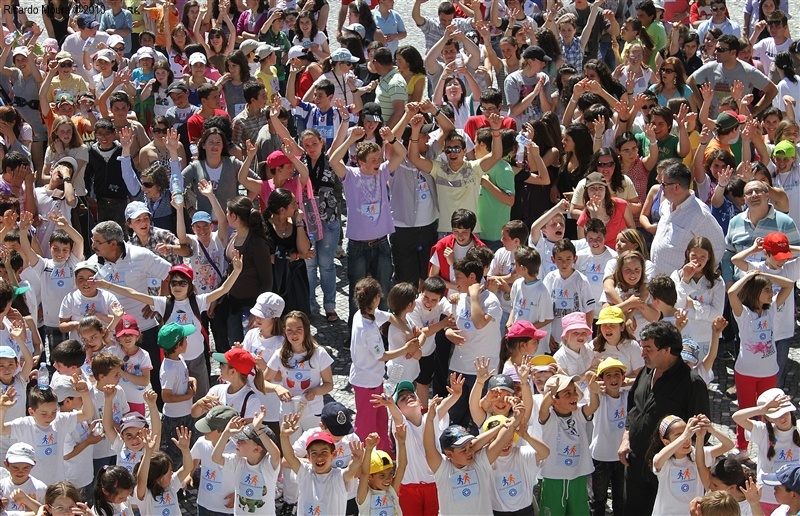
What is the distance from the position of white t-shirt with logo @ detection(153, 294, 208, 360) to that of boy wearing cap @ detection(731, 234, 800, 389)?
4.27m

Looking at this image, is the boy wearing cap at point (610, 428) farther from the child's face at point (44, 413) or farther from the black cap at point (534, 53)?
the black cap at point (534, 53)

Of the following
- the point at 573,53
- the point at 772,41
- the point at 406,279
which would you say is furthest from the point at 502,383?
the point at 772,41

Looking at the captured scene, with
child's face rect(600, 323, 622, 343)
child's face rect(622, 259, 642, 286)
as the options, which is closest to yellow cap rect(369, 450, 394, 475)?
child's face rect(600, 323, 622, 343)

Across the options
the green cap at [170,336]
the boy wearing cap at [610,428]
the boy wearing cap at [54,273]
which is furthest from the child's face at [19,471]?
the boy wearing cap at [610,428]

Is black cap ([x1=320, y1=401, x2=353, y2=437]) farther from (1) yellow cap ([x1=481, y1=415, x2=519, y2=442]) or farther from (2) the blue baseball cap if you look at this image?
(2) the blue baseball cap

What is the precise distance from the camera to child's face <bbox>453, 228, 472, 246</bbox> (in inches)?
427

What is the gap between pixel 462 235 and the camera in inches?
427

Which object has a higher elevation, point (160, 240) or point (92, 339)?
point (160, 240)

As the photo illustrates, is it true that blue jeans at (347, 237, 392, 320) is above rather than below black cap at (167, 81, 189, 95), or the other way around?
below

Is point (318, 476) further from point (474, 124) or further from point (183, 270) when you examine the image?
point (474, 124)

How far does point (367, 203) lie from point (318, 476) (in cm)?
384

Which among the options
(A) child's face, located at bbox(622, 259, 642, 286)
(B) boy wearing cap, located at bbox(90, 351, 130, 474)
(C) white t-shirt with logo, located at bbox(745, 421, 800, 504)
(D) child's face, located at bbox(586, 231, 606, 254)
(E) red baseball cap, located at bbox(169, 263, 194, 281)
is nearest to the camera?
(C) white t-shirt with logo, located at bbox(745, 421, 800, 504)

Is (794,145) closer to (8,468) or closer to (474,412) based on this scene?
(474,412)

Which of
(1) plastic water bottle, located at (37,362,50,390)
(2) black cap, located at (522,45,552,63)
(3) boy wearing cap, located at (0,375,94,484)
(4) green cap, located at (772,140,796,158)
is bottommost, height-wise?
(1) plastic water bottle, located at (37,362,50,390)
